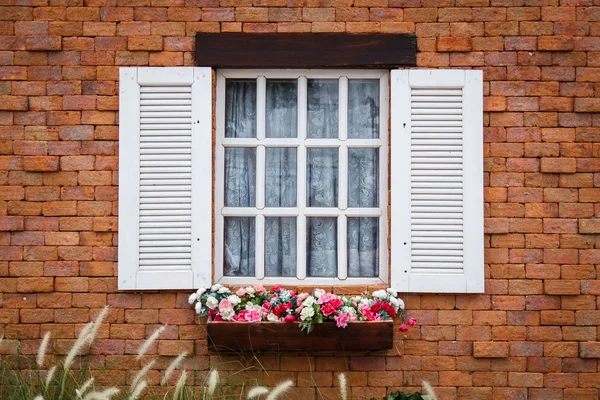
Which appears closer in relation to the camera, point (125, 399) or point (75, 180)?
point (125, 399)

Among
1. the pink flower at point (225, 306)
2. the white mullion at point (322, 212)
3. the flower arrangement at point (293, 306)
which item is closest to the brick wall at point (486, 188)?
the flower arrangement at point (293, 306)

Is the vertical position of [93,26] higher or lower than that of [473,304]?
higher

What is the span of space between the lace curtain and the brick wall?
0.42 m

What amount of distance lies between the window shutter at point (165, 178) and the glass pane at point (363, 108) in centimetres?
96

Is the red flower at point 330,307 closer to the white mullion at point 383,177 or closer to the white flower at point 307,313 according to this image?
the white flower at point 307,313

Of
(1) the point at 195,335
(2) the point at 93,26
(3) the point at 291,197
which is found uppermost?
(2) the point at 93,26

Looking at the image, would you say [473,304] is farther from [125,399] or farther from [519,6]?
[125,399]

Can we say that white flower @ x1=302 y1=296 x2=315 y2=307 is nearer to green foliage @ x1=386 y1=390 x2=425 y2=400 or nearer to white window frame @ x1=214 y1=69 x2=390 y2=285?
white window frame @ x1=214 y1=69 x2=390 y2=285

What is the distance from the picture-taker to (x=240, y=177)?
13.9 ft

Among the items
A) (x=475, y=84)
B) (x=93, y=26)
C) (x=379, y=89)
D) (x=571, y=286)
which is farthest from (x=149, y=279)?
(x=571, y=286)

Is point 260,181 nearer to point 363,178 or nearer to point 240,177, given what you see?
point 240,177

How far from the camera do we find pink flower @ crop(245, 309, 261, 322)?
3865 millimetres

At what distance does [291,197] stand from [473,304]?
1.39 m

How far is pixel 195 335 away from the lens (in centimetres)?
404
